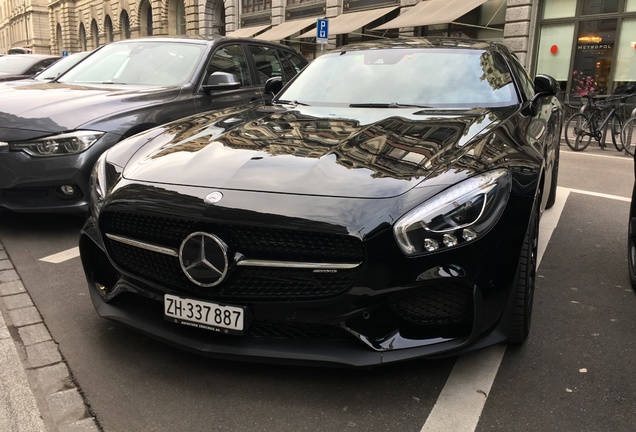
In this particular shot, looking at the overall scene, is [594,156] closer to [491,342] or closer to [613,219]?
[613,219]

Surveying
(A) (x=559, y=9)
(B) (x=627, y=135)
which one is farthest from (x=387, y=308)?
(A) (x=559, y=9)

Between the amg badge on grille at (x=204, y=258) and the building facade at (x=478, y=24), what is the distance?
14317 millimetres

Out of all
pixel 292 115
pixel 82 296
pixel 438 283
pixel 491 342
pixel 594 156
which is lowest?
pixel 594 156

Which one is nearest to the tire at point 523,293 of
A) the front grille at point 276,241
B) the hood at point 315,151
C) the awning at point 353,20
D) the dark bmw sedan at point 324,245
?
the dark bmw sedan at point 324,245

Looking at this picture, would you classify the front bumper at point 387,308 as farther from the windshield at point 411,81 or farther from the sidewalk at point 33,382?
the windshield at point 411,81

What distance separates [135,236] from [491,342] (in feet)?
5.06

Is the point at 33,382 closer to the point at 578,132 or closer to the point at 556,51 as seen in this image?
the point at 578,132

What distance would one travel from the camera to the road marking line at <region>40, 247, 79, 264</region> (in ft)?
12.6

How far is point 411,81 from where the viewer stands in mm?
3549

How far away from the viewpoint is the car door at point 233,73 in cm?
524

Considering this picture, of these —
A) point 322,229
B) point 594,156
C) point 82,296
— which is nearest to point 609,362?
point 322,229

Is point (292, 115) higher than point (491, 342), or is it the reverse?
point (292, 115)

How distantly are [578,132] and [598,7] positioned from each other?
242 inches

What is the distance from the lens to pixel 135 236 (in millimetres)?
2371
